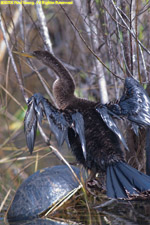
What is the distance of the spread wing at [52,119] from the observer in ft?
10.6

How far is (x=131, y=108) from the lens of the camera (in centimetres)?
333

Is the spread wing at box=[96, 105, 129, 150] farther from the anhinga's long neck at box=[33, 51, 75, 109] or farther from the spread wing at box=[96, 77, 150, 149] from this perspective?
the anhinga's long neck at box=[33, 51, 75, 109]

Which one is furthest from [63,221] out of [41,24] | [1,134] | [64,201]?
[1,134]

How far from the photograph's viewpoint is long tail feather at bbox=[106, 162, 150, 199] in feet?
10.2

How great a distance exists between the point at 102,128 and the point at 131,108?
32 centimetres

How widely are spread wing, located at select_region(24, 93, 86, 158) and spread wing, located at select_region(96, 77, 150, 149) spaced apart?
8.9 inches

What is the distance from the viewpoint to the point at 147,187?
10.1 ft

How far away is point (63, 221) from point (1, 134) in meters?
3.51

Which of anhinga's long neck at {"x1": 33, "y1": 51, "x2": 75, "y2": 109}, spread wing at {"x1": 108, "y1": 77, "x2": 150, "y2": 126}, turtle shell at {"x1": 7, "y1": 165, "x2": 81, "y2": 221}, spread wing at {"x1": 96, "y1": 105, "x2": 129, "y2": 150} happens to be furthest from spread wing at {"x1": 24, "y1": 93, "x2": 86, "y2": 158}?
turtle shell at {"x1": 7, "y1": 165, "x2": 81, "y2": 221}

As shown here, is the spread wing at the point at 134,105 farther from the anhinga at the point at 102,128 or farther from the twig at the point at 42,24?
the twig at the point at 42,24

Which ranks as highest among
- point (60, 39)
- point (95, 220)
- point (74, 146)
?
point (60, 39)

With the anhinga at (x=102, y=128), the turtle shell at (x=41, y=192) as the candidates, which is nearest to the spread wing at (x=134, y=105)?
the anhinga at (x=102, y=128)

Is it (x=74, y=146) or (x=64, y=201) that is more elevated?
(x=74, y=146)

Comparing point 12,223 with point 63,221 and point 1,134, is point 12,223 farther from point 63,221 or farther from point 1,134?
point 1,134
